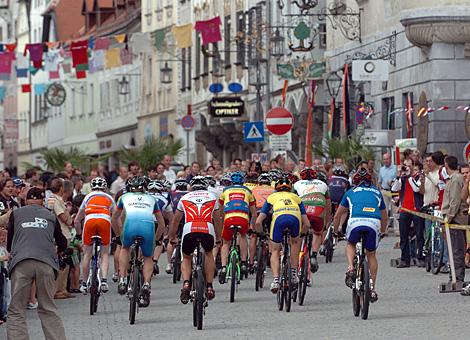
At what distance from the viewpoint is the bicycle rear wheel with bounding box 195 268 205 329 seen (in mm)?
18859

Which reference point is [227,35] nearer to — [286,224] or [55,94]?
[55,94]

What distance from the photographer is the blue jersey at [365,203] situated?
20312mm

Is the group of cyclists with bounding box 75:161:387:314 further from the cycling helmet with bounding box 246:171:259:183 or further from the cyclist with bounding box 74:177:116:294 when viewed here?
the cycling helmet with bounding box 246:171:259:183

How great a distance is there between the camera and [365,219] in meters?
20.3

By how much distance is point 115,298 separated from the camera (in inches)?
961

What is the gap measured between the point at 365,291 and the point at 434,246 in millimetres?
7783

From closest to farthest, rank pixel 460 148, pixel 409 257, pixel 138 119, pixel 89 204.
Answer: pixel 89 204 < pixel 409 257 < pixel 460 148 < pixel 138 119

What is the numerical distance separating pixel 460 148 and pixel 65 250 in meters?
21.9

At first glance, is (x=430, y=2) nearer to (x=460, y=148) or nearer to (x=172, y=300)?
(x=460, y=148)

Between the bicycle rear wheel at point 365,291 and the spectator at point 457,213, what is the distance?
405cm

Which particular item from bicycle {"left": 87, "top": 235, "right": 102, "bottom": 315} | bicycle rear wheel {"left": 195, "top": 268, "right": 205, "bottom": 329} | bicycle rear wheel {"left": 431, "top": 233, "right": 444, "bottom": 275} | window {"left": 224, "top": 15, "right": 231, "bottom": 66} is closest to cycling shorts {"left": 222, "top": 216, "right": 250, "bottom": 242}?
bicycle {"left": 87, "top": 235, "right": 102, "bottom": 315}

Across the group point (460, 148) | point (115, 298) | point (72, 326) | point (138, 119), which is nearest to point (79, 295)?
point (115, 298)

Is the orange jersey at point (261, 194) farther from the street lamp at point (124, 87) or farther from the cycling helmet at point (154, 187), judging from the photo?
the street lamp at point (124, 87)

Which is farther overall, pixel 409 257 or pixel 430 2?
pixel 430 2
